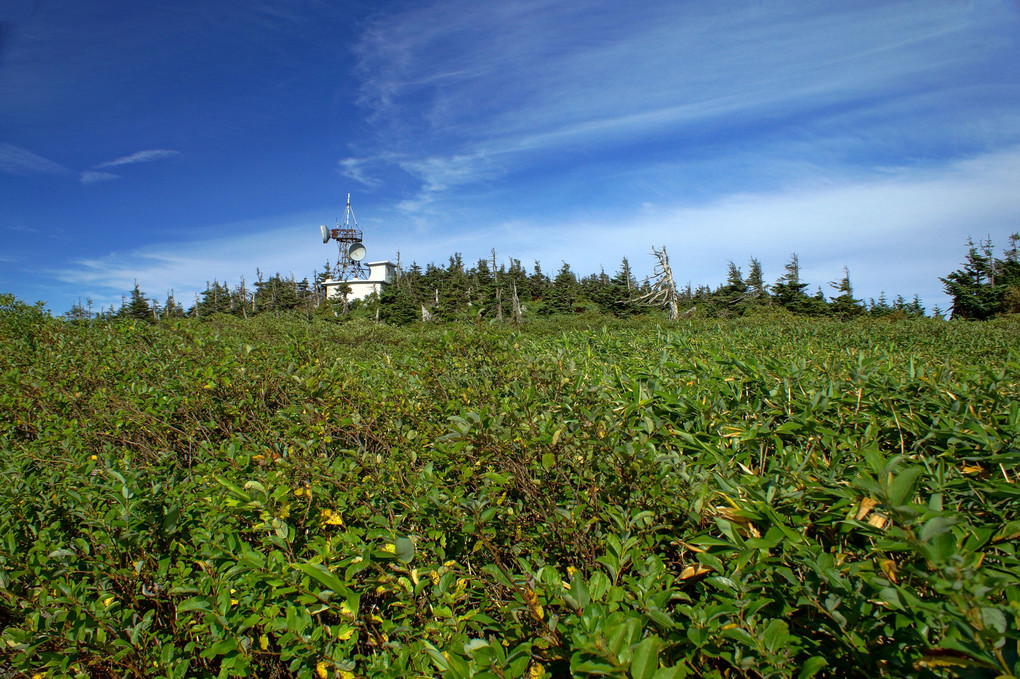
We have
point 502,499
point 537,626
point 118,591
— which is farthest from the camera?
point 118,591

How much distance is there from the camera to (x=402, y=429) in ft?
10.2

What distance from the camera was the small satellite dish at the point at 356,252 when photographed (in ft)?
155

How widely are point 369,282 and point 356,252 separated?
128 inches

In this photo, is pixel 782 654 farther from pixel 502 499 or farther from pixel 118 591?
pixel 118 591

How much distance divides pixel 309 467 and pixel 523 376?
1.47 metres

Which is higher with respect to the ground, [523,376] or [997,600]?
[523,376]

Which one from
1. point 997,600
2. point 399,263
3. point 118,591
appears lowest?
point 118,591

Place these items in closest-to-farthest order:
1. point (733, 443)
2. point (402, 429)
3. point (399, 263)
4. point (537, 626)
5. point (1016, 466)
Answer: point (537, 626) < point (1016, 466) < point (733, 443) < point (402, 429) < point (399, 263)

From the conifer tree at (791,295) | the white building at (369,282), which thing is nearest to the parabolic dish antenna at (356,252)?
the white building at (369,282)

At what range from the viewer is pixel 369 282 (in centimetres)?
4878

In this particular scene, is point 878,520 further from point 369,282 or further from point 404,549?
point 369,282

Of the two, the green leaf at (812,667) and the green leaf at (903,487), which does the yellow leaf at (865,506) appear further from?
the green leaf at (812,667)

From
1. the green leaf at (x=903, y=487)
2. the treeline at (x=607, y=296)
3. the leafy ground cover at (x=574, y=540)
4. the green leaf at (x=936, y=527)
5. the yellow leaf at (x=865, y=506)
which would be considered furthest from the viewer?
the treeline at (x=607, y=296)

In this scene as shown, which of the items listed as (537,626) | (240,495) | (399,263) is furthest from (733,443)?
(399,263)
